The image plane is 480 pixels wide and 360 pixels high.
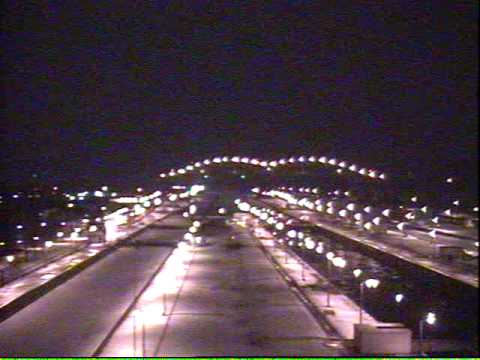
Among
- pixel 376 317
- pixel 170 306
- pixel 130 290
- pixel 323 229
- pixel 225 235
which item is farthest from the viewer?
pixel 323 229

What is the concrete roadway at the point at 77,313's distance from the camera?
159 inches

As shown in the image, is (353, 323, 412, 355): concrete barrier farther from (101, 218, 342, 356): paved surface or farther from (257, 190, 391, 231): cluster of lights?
(257, 190, 391, 231): cluster of lights

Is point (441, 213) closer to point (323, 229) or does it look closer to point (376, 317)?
point (323, 229)

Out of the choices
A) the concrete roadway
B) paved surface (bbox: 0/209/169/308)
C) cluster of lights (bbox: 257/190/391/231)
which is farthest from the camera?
cluster of lights (bbox: 257/190/391/231)

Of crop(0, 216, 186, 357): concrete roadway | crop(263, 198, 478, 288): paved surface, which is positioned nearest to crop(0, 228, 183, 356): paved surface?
crop(0, 216, 186, 357): concrete roadway

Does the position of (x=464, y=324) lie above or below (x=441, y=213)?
below

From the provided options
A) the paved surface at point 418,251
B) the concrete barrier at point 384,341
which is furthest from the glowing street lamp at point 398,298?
the concrete barrier at point 384,341

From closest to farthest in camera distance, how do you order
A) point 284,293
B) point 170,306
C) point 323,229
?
point 170,306, point 284,293, point 323,229

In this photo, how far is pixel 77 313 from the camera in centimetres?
529

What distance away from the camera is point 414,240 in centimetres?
1178

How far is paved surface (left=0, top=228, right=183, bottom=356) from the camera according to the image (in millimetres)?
4047

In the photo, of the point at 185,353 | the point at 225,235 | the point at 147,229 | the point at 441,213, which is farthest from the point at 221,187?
the point at 185,353

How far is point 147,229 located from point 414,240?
678 cm

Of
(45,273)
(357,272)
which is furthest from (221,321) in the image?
(357,272)
